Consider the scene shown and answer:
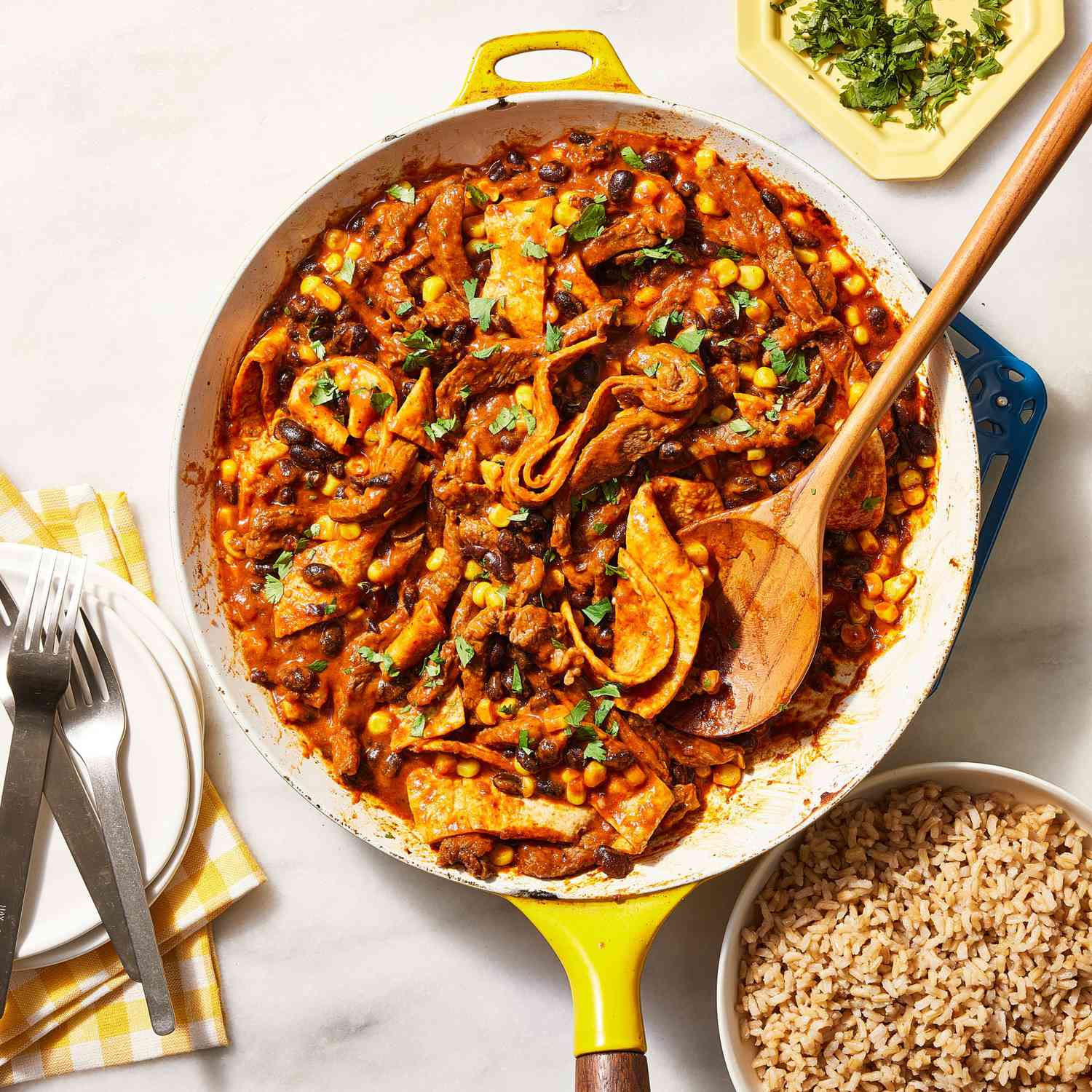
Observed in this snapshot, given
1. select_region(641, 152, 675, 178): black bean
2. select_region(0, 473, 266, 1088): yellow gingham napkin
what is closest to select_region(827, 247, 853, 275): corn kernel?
select_region(641, 152, 675, 178): black bean

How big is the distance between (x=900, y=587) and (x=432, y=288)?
8.29ft

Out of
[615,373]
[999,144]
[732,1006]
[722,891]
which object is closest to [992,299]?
[999,144]

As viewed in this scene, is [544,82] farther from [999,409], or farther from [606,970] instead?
[606,970]

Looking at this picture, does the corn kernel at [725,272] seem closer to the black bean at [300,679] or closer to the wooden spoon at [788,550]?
the wooden spoon at [788,550]

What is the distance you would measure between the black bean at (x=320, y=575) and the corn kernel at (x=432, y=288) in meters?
1.28

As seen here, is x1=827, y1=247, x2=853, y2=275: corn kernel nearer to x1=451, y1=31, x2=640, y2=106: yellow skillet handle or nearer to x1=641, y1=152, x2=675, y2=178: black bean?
x1=641, y1=152, x2=675, y2=178: black bean

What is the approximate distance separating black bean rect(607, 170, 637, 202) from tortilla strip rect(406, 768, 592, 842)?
2670 millimetres

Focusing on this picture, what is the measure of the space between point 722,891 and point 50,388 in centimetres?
428

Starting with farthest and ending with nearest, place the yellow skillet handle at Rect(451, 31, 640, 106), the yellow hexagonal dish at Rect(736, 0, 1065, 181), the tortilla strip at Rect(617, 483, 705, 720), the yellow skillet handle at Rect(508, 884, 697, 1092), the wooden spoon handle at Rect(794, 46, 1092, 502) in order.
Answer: the yellow hexagonal dish at Rect(736, 0, 1065, 181) < the yellow skillet handle at Rect(451, 31, 640, 106) < the tortilla strip at Rect(617, 483, 705, 720) < the yellow skillet handle at Rect(508, 884, 697, 1092) < the wooden spoon handle at Rect(794, 46, 1092, 502)

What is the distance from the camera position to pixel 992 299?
515 cm

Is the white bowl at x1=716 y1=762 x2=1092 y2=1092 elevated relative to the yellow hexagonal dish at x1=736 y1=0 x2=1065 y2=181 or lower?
lower

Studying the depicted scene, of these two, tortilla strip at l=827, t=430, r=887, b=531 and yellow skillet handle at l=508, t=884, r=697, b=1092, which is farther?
tortilla strip at l=827, t=430, r=887, b=531

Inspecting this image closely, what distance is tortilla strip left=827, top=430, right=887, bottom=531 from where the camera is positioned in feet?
14.6

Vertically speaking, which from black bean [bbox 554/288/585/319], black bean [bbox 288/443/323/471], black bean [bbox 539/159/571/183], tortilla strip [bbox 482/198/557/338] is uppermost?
black bean [bbox 539/159/571/183]
